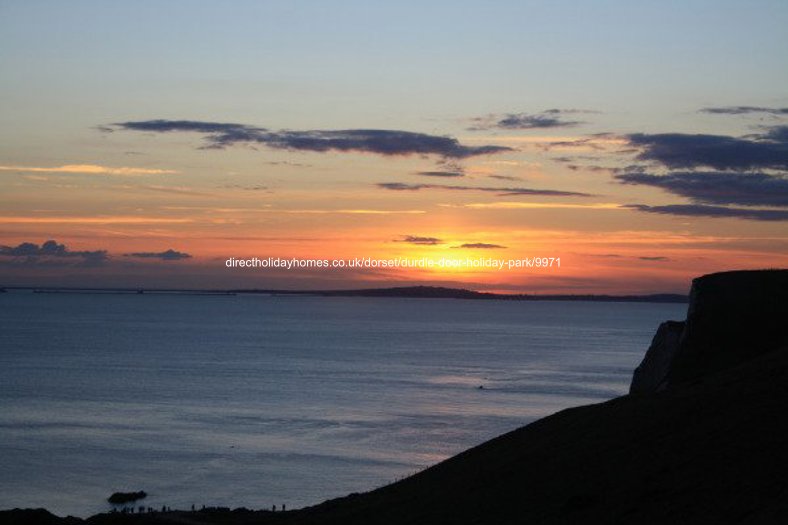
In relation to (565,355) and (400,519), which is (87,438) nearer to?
(400,519)

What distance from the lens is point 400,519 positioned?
34344mm

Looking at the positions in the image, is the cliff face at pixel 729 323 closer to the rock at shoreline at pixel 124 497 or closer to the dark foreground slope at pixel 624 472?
the dark foreground slope at pixel 624 472

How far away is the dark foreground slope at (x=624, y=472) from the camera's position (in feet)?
90.0

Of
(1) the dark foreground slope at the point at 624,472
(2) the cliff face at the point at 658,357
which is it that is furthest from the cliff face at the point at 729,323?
(1) the dark foreground slope at the point at 624,472

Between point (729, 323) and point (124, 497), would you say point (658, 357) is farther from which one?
point (124, 497)

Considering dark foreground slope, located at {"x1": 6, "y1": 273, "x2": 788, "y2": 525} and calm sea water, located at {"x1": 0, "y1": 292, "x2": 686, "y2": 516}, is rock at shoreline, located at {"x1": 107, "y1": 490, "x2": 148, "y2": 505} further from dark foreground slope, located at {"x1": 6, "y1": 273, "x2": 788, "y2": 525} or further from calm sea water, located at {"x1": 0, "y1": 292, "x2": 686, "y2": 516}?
dark foreground slope, located at {"x1": 6, "y1": 273, "x2": 788, "y2": 525}

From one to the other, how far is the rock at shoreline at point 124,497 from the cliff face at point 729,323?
2764 cm

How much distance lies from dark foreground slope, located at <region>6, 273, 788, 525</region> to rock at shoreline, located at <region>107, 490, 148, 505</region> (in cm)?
1430

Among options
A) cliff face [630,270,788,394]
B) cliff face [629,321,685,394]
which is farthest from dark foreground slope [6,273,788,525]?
cliff face [629,321,685,394]

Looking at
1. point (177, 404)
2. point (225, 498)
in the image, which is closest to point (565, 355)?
point (177, 404)

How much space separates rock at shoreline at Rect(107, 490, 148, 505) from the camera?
2244 inches

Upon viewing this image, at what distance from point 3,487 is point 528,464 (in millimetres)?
36713

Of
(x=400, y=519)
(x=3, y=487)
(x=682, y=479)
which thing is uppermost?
(x=682, y=479)

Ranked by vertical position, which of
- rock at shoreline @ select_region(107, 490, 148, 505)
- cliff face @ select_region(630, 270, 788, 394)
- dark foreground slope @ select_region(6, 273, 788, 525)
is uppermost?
cliff face @ select_region(630, 270, 788, 394)
